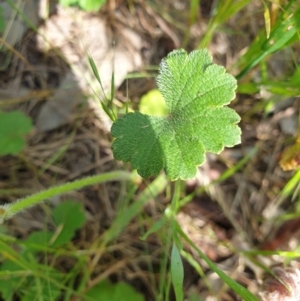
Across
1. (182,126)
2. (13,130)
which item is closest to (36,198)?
(182,126)

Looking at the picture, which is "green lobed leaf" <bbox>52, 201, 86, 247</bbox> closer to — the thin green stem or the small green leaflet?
the thin green stem

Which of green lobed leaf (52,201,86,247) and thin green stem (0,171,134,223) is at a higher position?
thin green stem (0,171,134,223)

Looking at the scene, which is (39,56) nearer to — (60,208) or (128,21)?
(128,21)

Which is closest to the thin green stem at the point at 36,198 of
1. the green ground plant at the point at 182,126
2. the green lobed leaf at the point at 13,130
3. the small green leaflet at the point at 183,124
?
the green ground plant at the point at 182,126

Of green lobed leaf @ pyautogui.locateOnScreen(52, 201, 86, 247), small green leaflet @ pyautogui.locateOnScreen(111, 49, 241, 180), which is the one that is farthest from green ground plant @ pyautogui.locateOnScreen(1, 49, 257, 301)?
green lobed leaf @ pyautogui.locateOnScreen(52, 201, 86, 247)

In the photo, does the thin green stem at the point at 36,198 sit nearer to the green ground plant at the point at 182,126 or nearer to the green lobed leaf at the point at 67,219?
→ the green ground plant at the point at 182,126

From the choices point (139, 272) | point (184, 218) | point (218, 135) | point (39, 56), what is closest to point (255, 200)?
point (184, 218)

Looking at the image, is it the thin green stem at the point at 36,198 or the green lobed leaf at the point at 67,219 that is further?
the green lobed leaf at the point at 67,219
